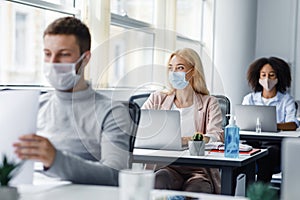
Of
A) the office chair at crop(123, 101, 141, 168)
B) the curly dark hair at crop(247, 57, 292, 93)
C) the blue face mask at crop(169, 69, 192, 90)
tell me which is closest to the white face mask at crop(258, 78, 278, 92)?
the curly dark hair at crop(247, 57, 292, 93)

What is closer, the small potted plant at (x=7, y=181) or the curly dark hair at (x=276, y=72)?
the small potted plant at (x=7, y=181)

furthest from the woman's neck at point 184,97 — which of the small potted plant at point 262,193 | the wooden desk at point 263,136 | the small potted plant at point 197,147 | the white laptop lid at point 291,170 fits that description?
the small potted plant at point 262,193

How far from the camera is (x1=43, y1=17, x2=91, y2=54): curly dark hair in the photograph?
68.4 inches

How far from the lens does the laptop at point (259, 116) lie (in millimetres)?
3723

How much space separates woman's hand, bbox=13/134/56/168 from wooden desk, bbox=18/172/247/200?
0.22 ft

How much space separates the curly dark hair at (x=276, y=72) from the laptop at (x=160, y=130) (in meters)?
1.88

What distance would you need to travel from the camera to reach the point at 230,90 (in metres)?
6.21

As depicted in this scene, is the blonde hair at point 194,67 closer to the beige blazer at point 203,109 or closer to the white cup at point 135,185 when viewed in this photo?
the beige blazer at point 203,109

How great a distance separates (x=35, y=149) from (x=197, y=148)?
1.10m

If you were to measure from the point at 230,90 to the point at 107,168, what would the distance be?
15.2 ft

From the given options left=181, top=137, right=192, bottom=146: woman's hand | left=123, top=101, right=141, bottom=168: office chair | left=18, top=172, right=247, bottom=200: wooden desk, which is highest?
left=123, top=101, right=141, bottom=168: office chair

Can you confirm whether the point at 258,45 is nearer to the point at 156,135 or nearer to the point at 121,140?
the point at 156,135

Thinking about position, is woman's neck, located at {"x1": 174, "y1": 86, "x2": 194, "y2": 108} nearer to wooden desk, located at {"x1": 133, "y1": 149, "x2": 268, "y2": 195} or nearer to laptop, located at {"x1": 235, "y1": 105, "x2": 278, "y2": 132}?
wooden desk, located at {"x1": 133, "y1": 149, "x2": 268, "y2": 195}

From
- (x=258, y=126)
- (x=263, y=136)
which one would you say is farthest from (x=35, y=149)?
(x=258, y=126)
